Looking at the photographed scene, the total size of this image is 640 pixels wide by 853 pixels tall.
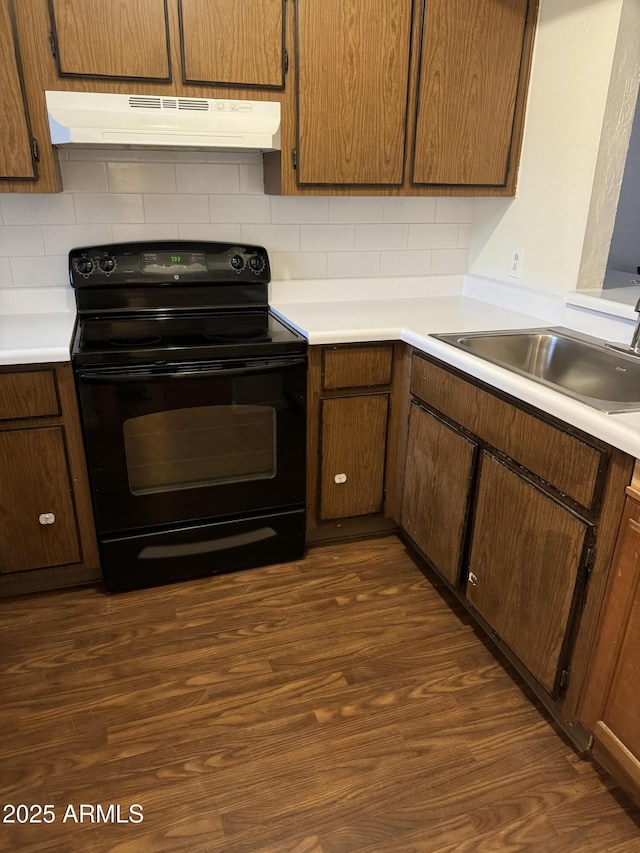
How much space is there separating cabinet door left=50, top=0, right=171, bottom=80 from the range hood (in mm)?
80

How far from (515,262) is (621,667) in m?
1.68

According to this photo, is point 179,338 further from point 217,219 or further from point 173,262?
point 217,219

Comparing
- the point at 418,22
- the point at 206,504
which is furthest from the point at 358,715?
the point at 418,22

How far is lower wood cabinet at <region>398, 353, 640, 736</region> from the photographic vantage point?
55.3 inches

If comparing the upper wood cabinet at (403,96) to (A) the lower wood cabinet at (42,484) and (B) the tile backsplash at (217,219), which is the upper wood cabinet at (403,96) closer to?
(B) the tile backsplash at (217,219)

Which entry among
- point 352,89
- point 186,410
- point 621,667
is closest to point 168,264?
point 186,410

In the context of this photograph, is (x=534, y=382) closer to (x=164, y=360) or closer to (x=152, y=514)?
(x=164, y=360)

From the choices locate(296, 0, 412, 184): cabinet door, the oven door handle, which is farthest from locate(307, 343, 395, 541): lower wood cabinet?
locate(296, 0, 412, 184): cabinet door

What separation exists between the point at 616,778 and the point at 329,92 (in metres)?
2.19

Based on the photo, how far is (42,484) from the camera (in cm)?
196

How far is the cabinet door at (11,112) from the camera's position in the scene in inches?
69.7

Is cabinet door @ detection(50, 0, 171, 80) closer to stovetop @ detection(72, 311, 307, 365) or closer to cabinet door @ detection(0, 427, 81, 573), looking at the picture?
stovetop @ detection(72, 311, 307, 365)

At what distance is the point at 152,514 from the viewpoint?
2100mm

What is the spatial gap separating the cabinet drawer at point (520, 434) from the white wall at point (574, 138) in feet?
2.32
